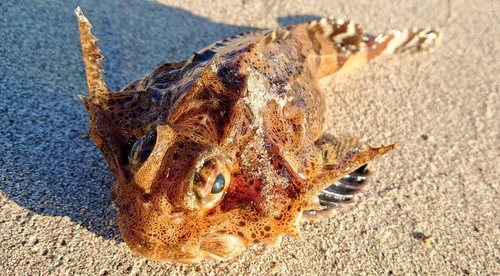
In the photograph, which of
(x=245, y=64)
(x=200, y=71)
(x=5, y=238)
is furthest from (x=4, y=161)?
(x=245, y=64)

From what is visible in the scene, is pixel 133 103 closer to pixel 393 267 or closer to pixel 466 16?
pixel 393 267

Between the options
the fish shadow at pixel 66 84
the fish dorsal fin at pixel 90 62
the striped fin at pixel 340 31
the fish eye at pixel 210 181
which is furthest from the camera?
the striped fin at pixel 340 31

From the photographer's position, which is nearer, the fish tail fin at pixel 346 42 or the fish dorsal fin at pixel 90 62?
the fish dorsal fin at pixel 90 62

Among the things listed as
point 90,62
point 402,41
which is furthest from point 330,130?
point 90,62

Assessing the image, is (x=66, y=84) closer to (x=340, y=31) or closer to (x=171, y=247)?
(x=171, y=247)

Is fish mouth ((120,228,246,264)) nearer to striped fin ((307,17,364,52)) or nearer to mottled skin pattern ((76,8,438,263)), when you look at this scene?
mottled skin pattern ((76,8,438,263))

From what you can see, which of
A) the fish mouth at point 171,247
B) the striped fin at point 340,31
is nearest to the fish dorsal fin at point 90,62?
the fish mouth at point 171,247

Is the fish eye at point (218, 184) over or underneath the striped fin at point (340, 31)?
underneath

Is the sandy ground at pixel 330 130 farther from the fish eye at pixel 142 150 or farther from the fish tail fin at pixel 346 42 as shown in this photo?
the fish eye at pixel 142 150
